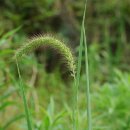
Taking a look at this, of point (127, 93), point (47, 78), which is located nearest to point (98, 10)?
point (47, 78)

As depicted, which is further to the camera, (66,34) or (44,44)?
(66,34)

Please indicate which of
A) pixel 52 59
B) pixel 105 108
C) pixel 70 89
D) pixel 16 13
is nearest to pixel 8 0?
pixel 16 13

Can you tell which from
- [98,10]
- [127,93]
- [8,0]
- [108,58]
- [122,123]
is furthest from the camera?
[98,10]

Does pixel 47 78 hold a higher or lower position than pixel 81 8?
lower

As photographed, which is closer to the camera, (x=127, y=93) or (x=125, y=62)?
(x=127, y=93)

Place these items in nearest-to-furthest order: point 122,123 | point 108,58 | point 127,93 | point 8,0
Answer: point 122,123 → point 127,93 → point 108,58 → point 8,0

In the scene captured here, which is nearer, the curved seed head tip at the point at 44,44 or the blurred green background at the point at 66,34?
the curved seed head tip at the point at 44,44

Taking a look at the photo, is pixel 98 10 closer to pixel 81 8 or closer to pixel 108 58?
pixel 81 8

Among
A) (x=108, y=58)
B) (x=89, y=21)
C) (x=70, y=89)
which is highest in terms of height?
(x=89, y=21)

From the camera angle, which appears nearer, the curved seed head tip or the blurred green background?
the curved seed head tip
